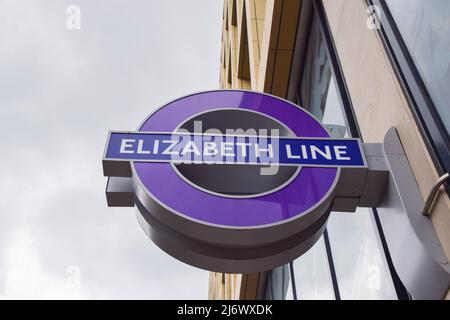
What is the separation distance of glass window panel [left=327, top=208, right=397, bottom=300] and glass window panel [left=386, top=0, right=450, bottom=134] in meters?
1.45

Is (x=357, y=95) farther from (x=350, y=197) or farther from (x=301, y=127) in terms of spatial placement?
(x=350, y=197)

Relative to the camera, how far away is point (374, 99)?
3973mm

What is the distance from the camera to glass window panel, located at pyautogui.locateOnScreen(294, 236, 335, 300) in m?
6.12

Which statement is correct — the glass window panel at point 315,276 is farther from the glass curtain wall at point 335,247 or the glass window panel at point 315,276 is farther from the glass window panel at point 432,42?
the glass window panel at point 432,42

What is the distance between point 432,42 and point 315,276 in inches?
169

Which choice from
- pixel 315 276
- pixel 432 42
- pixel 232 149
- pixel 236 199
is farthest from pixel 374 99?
pixel 315 276

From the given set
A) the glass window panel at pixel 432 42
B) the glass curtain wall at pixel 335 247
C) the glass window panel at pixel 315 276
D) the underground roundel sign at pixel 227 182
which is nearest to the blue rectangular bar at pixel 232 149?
the underground roundel sign at pixel 227 182

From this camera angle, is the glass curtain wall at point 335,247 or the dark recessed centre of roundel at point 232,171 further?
the glass curtain wall at point 335,247

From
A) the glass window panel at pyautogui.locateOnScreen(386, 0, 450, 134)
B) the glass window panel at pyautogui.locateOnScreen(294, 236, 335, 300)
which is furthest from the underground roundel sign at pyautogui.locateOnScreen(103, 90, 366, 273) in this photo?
the glass window panel at pyautogui.locateOnScreen(294, 236, 335, 300)

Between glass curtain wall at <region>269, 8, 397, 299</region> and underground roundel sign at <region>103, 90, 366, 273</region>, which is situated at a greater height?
underground roundel sign at <region>103, 90, 366, 273</region>

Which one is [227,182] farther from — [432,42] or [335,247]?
[335,247]

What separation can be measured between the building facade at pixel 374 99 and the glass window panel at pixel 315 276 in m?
0.01

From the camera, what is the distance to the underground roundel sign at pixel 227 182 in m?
3.10

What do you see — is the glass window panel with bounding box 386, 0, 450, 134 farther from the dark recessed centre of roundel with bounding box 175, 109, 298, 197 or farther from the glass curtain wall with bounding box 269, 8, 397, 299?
the glass curtain wall with bounding box 269, 8, 397, 299
